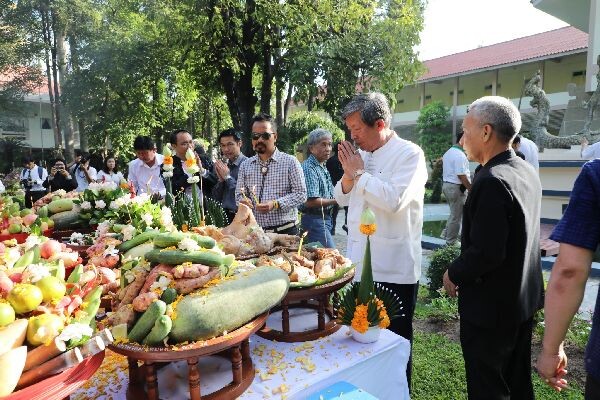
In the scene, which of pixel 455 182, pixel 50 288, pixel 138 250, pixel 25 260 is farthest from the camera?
pixel 455 182

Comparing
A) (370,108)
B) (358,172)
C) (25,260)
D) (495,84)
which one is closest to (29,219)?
(25,260)

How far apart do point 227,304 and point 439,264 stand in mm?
3530

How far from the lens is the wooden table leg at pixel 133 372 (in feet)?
4.76

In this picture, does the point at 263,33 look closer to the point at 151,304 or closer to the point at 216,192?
the point at 216,192

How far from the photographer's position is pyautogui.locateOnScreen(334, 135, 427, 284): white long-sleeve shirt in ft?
7.45

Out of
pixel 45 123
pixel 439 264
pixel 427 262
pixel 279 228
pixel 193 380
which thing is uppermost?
pixel 45 123

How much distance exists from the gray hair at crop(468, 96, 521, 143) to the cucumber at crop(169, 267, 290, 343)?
127 centimetres

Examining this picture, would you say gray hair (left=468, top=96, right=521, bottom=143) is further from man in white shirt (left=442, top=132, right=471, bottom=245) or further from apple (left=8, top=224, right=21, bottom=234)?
man in white shirt (left=442, top=132, right=471, bottom=245)

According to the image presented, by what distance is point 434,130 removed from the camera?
21.5 metres

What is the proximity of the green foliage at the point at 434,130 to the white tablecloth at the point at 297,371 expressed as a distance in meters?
19.9

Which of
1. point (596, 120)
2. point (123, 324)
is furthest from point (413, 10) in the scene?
point (123, 324)

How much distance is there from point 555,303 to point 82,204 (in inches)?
125

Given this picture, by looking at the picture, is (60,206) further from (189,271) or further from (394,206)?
(394,206)

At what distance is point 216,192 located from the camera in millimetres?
4438
